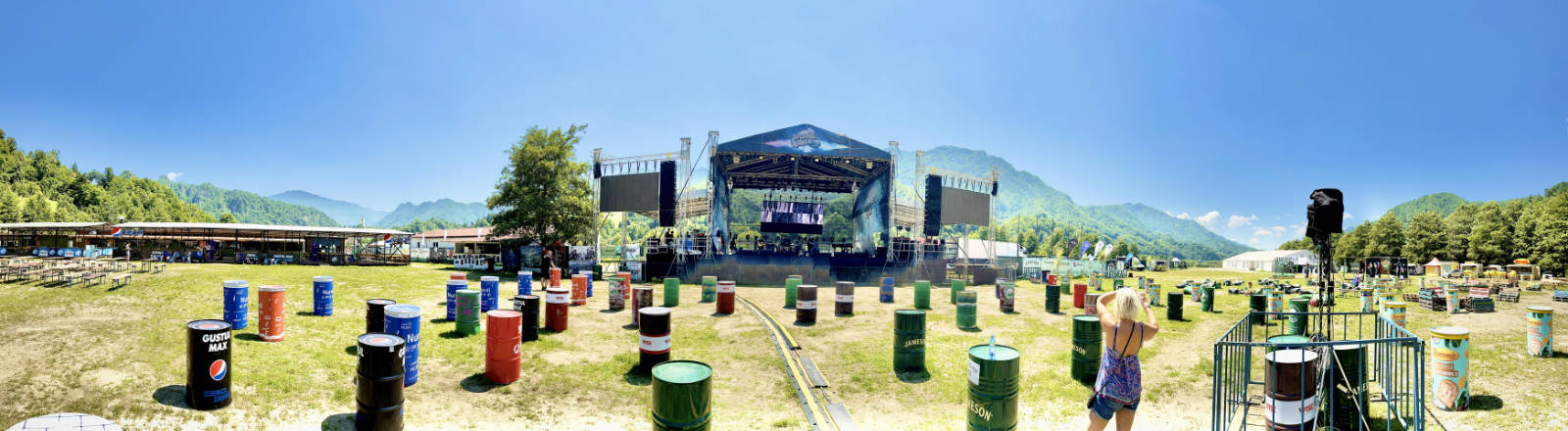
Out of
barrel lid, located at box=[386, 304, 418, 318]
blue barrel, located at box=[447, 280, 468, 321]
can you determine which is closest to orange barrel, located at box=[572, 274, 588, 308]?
blue barrel, located at box=[447, 280, 468, 321]

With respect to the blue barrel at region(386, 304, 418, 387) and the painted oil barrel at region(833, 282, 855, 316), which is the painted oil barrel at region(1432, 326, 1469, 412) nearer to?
the painted oil barrel at region(833, 282, 855, 316)

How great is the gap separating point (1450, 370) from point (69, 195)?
122473mm

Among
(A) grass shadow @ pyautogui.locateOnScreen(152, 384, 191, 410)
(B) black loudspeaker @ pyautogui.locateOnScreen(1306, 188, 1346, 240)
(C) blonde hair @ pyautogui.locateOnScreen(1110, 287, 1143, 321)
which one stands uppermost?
(B) black loudspeaker @ pyautogui.locateOnScreen(1306, 188, 1346, 240)

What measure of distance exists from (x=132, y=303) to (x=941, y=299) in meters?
21.7

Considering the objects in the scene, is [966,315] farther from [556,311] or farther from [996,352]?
[556,311]

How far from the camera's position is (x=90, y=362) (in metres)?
7.88

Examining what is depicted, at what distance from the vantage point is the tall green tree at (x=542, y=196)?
118 ft

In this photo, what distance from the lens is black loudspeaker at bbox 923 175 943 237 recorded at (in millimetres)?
37094

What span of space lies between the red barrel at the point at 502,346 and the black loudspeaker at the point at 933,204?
3099 cm

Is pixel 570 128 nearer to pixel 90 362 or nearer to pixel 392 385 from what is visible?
pixel 90 362

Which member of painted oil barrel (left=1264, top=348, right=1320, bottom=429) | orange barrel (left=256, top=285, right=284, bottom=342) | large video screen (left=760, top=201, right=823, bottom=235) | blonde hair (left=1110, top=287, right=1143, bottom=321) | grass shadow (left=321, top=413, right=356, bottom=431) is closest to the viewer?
blonde hair (left=1110, top=287, right=1143, bottom=321)

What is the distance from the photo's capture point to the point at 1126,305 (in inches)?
214

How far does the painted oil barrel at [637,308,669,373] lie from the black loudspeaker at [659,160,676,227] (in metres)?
25.8

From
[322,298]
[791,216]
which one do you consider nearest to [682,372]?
[322,298]
